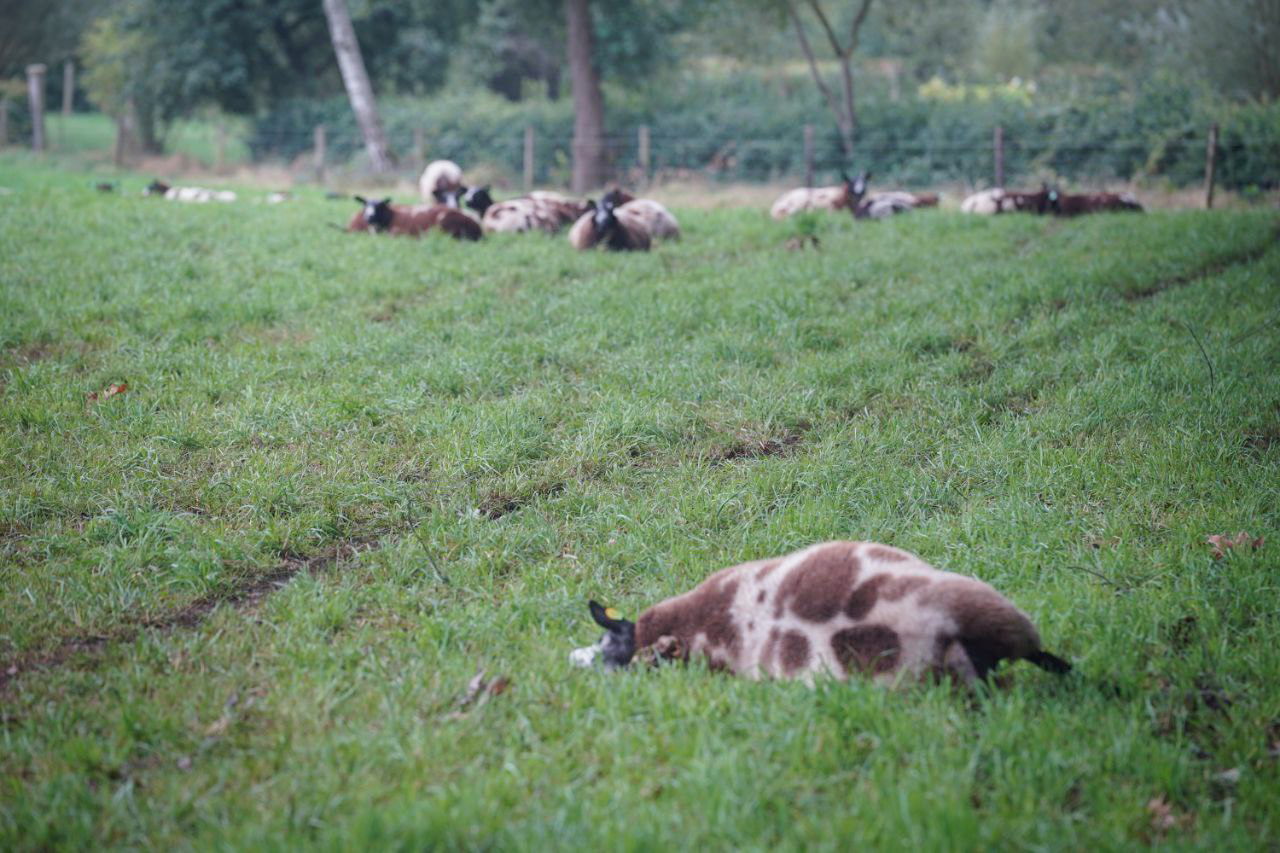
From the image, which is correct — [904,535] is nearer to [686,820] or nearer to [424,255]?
[686,820]

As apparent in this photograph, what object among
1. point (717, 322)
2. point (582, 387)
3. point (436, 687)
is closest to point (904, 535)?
point (436, 687)

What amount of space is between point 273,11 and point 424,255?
74.6 ft

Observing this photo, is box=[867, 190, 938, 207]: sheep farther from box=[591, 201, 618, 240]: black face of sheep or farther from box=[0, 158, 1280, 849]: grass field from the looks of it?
box=[0, 158, 1280, 849]: grass field

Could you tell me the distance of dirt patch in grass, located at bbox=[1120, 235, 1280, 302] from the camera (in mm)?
9844

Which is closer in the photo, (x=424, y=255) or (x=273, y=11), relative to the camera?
(x=424, y=255)

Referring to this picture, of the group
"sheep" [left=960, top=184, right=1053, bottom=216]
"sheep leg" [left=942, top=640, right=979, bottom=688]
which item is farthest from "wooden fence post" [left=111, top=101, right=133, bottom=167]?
"sheep leg" [left=942, top=640, right=979, bottom=688]

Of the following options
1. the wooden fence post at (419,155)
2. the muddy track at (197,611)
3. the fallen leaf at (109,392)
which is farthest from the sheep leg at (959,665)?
the wooden fence post at (419,155)

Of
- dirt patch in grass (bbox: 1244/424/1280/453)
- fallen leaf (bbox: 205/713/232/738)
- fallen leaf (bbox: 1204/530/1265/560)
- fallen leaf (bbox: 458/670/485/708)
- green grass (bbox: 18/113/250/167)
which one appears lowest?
fallen leaf (bbox: 205/713/232/738)

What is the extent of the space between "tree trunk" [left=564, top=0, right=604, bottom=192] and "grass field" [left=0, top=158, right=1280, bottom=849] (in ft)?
45.9

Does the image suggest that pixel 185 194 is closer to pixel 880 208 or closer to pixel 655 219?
pixel 655 219

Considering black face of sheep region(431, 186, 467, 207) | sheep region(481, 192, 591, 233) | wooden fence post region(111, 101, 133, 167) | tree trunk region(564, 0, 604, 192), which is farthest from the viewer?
wooden fence post region(111, 101, 133, 167)

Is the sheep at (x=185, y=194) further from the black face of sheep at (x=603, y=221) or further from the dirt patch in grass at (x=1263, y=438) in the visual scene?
the dirt patch in grass at (x=1263, y=438)

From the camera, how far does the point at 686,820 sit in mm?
3066

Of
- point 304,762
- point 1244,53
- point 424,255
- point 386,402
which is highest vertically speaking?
point 1244,53
